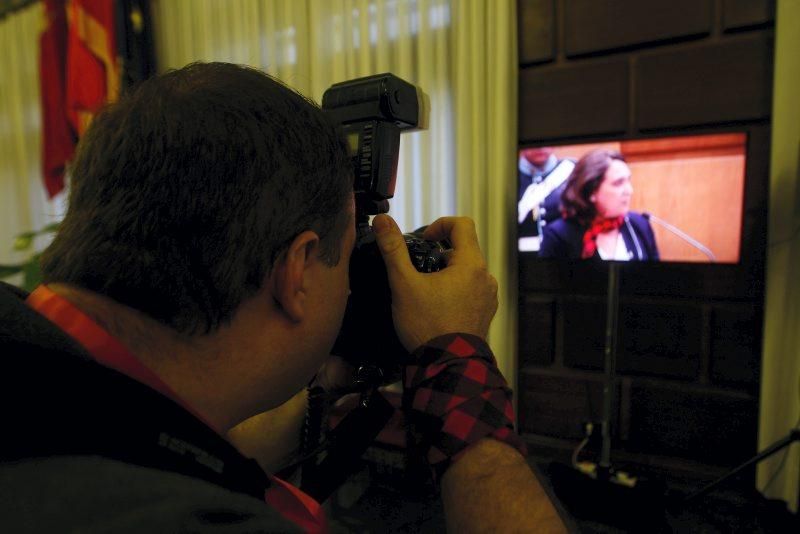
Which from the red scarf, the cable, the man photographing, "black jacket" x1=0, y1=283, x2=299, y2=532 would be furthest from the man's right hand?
the cable

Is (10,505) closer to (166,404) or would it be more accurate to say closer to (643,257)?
(166,404)

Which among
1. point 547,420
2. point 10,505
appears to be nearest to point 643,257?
point 547,420

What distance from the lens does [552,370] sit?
1786 mm

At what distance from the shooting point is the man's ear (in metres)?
0.43

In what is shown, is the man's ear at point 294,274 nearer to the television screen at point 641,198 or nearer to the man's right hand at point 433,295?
the man's right hand at point 433,295

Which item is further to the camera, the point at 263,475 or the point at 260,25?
the point at 260,25

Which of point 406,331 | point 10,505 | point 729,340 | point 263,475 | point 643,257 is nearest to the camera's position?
point 10,505

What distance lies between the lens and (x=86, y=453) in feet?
0.85

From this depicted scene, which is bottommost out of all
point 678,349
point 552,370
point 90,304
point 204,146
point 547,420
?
point 547,420

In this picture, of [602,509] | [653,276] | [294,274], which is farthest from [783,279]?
[294,274]

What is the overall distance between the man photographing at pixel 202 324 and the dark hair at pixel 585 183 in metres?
1.00

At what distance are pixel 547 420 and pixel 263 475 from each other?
1.63 metres

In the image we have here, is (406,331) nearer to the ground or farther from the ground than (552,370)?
farther from the ground

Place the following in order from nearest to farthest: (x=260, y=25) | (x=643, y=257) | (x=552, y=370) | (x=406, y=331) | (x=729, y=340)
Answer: (x=406, y=331), (x=643, y=257), (x=729, y=340), (x=552, y=370), (x=260, y=25)
